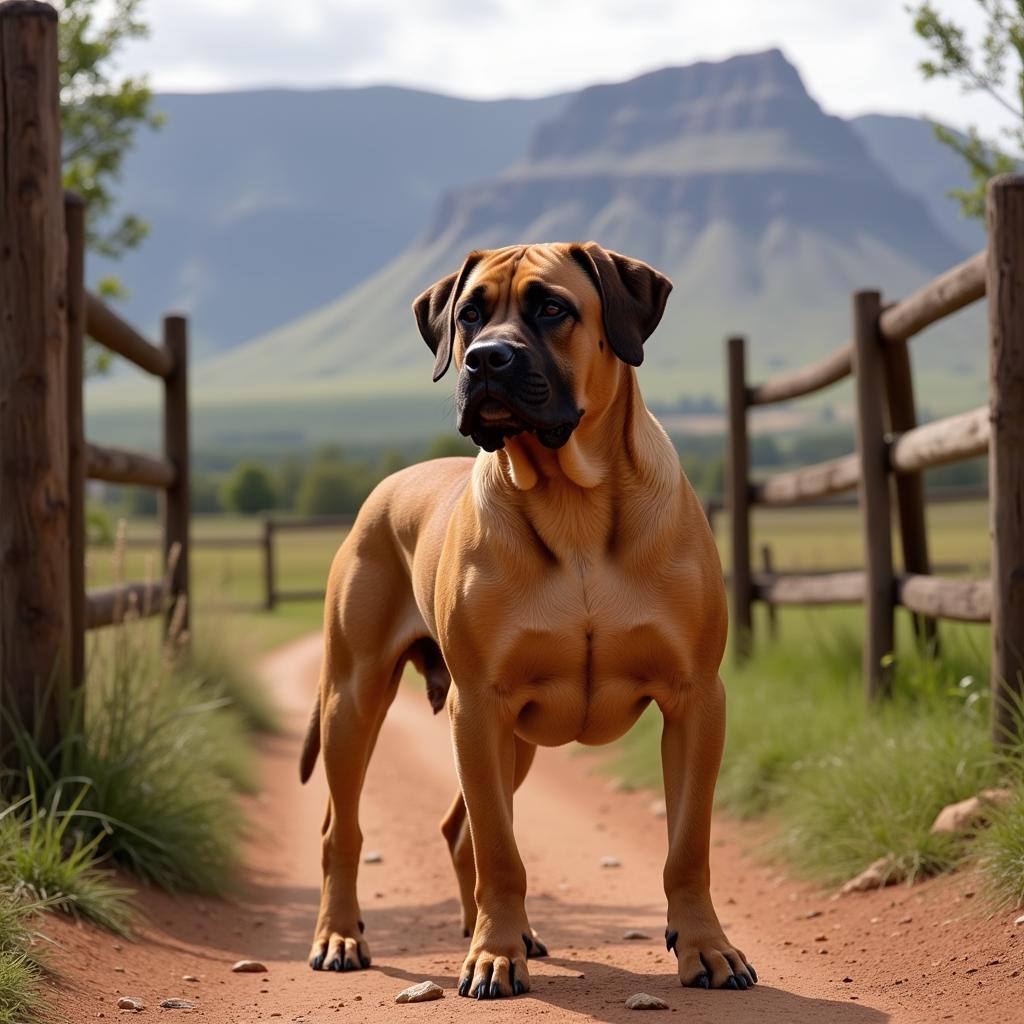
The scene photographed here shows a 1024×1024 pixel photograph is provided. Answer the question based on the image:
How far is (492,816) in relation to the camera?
364 cm

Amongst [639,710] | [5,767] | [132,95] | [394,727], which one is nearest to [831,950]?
[639,710]

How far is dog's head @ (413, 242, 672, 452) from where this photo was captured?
3400mm

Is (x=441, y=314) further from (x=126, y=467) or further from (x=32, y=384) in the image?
(x=126, y=467)

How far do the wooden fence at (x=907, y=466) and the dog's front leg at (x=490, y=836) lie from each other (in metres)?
2.02

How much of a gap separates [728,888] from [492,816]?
6.86ft

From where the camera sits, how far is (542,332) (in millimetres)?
3547

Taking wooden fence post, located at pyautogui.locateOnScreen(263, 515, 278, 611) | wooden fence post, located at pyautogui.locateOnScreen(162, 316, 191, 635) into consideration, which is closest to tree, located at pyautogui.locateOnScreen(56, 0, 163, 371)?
wooden fence post, located at pyautogui.locateOnScreen(162, 316, 191, 635)

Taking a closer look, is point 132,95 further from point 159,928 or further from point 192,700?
point 159,928

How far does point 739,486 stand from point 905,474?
2.77 m

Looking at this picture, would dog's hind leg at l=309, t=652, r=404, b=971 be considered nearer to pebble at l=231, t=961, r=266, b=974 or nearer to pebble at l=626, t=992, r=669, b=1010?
pebble at l=231, t=961, r=266, b=974

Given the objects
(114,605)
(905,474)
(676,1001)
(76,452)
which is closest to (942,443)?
(905,474)

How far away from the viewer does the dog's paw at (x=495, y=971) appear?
351 centimetres

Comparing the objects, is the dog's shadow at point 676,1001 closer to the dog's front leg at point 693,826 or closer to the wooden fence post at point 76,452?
the dog's front leg at point 693,826

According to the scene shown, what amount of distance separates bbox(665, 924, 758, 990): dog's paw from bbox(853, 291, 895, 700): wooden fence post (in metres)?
3.50
